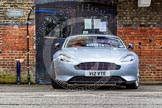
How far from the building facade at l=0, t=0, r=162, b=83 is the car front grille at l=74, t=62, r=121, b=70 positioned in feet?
15.5

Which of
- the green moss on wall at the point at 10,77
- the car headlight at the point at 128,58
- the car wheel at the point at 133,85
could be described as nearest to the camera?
the car headlight at the point at 128,58

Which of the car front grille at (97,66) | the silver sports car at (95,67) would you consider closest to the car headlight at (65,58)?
the silver sports car at (95,67)

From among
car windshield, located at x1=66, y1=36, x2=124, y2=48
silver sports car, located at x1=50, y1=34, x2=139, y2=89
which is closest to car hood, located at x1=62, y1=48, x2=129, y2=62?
silver sports car, located at x1=50, y1=34, x2=139, y2=89

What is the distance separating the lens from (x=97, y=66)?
33.9 feet

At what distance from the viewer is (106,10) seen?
593 inches

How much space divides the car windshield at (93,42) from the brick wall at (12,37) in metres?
3.05

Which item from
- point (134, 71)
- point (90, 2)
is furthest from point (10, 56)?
point (134, 71)

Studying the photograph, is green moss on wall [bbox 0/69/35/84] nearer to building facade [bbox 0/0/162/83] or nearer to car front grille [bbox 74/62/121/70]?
building facade [bbox 0/0/162/83]

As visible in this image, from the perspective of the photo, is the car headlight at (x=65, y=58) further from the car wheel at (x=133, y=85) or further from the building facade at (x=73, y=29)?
the building facade at (x=73, y=29)

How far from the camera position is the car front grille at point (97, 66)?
10242 mm

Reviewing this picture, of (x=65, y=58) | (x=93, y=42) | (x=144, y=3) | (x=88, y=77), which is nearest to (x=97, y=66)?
(x=88, y=77)

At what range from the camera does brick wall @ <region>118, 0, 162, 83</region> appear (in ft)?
49.4

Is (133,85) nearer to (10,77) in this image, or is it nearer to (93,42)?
(93,42)

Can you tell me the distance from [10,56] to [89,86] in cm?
451
